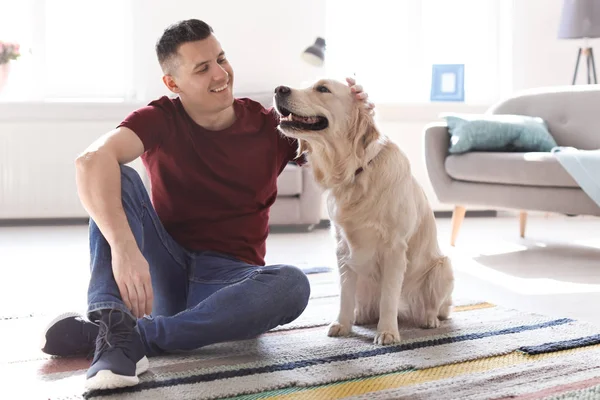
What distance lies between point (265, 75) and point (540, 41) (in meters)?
2.26

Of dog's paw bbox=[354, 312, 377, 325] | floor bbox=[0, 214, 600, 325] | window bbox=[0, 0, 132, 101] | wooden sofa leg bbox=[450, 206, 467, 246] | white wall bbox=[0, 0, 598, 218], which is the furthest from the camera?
window bbox=[0, 0, 132, 101]

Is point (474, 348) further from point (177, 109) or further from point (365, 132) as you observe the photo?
point (177, 109)

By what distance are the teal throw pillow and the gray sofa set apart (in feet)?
0.20

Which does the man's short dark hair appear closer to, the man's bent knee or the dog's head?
the dog's head

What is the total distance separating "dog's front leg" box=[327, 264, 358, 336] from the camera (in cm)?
185

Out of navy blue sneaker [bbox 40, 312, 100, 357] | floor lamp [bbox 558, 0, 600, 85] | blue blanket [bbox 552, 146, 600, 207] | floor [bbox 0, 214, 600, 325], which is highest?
floor lamp [bbox 558, 0, 600, 85]

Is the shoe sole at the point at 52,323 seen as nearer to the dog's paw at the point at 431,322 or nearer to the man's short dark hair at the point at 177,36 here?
the man's short dark hair at the point at 177,36

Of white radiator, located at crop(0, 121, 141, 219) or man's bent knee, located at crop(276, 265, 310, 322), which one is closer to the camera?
man's bent knee, located at crop(276, 265, 310, 322)

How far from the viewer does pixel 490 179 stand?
346 cm

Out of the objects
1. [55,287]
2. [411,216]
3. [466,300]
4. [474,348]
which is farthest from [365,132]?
[55,287]

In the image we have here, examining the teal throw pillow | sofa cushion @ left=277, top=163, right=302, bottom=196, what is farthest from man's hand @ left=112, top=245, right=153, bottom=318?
sofa cushion @ left=277, top=163, right=302, bottom=196

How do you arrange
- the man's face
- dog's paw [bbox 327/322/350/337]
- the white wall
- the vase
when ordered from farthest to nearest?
the vase < the white wall < dog's paw [bbox 327/322/350/337] < the man's face

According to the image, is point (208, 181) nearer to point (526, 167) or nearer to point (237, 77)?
point (526, 167)

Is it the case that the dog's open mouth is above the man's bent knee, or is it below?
above
